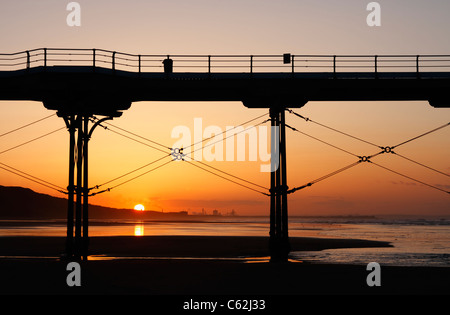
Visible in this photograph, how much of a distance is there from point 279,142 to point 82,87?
9.65 metres

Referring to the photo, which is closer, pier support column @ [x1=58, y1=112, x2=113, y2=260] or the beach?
the beach

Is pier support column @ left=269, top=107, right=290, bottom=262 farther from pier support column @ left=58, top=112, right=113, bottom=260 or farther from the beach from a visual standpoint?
pier support column @ left=58, top=112, right=113, bottom=260

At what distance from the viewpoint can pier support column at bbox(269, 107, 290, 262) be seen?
2775 centimetres

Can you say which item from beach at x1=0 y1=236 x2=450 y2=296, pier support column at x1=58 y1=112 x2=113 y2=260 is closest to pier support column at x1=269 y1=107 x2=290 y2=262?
beach at x1=0 y1=236 x2=450 y2=296

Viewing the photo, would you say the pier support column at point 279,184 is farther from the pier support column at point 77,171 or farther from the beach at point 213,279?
the pier support column at point 77,171

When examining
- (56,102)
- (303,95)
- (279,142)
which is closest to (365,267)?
(279,142)

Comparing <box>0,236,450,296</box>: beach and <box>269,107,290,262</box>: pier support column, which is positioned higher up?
<box>269,107,290,262</box>: pier support column

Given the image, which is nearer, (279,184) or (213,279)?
(213,279)

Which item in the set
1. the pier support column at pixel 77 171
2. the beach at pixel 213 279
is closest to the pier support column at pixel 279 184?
the beach at pixel 213 279

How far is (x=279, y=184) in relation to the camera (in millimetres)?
28312

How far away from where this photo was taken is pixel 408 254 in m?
39.7

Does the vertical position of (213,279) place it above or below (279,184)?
below

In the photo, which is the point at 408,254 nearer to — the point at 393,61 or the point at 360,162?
the point at 360,162

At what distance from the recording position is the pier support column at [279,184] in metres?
27.8
